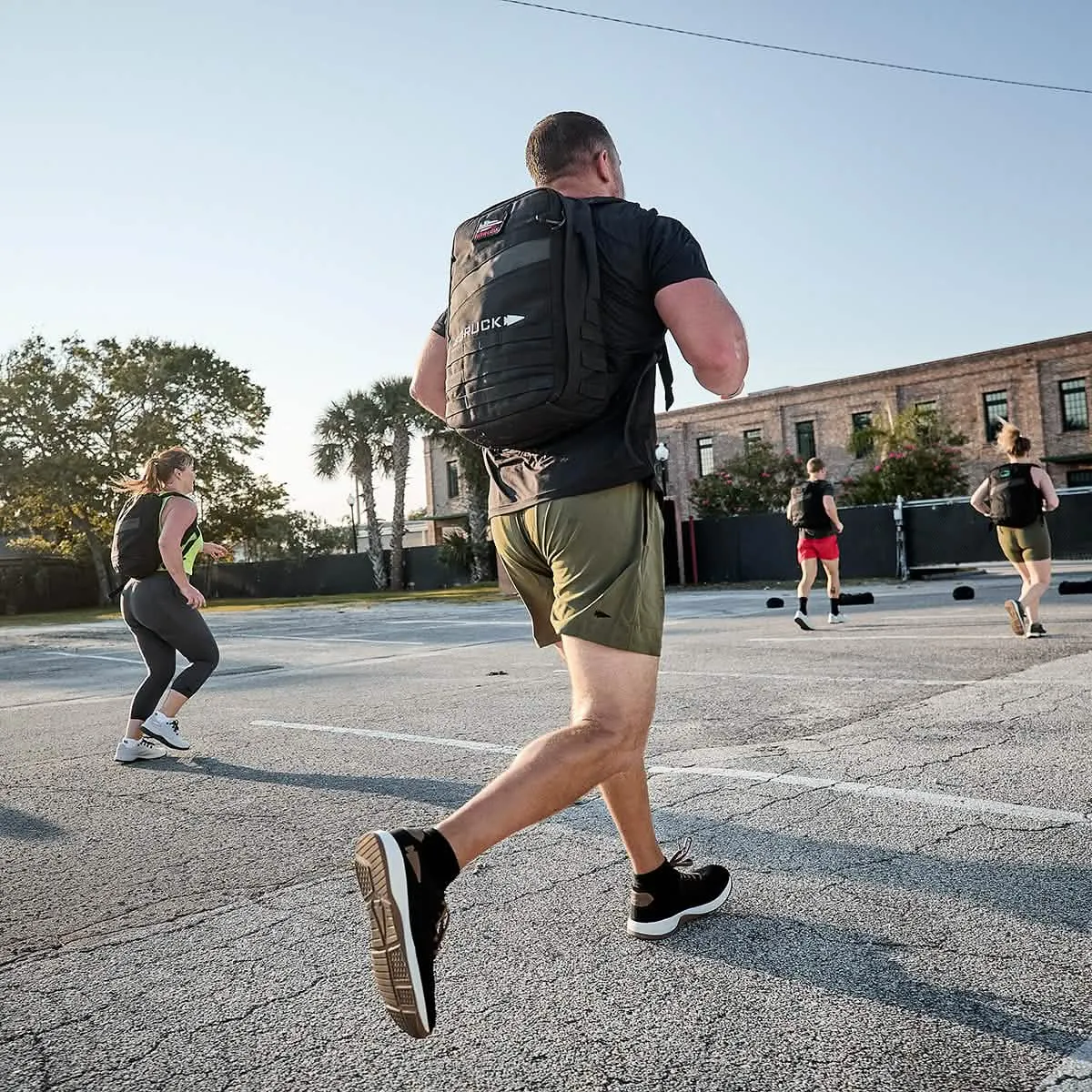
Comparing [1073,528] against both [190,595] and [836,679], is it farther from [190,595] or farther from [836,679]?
[190,595]

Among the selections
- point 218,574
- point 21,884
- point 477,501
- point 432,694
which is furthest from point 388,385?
point 21,884

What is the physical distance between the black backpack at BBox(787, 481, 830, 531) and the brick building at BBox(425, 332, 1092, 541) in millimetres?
22018

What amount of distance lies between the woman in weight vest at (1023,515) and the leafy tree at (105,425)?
40925 millimetres

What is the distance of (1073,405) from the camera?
39.7 metres

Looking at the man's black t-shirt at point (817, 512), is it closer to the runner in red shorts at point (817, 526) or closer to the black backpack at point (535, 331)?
the runner in red shorts at point (817, 526)

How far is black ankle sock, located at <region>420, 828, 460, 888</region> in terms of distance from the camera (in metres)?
2.14

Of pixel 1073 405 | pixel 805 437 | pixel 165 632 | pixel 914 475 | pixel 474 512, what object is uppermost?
pixel 805 437

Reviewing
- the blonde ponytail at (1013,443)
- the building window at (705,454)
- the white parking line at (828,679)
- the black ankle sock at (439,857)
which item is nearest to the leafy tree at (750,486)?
the building window at (705,454)

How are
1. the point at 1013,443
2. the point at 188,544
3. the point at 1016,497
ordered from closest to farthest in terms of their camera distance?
the point at 188,544 → the point at 1016,497 → the point at 1013,443

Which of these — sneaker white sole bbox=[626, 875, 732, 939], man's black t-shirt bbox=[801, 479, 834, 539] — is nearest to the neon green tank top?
sneaker white sole bbox=[626, 875, 732, 939]

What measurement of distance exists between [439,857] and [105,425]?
4840cm

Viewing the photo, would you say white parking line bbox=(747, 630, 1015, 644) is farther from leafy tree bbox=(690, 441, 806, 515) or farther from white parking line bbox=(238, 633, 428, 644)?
leafy tree bbox=(690, 441, 806, 515)

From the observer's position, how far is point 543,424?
243 cm

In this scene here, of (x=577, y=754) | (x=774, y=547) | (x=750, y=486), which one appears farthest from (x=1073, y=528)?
(x=577, y=754)
